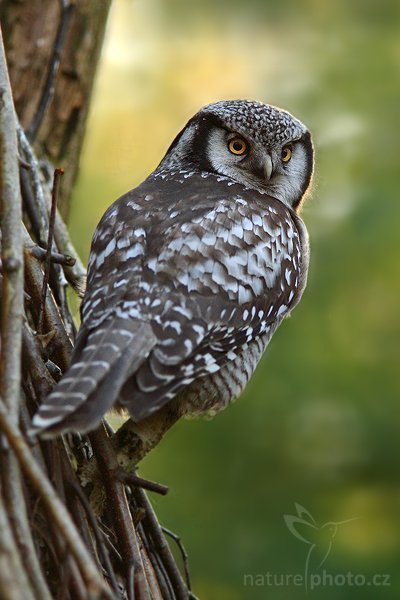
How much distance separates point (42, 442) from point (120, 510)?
0.27 m

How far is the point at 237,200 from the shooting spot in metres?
3.01

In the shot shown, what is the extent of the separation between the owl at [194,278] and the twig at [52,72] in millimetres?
522

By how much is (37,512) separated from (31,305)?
0.69 metres

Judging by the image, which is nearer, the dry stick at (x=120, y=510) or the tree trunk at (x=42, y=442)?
the tree trunk at (x=42, y=442)

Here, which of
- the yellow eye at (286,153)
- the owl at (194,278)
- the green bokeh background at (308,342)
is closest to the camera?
the owl at (194,278)

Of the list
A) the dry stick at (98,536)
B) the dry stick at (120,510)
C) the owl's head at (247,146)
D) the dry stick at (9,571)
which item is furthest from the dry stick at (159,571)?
the owl's head at (247,146)

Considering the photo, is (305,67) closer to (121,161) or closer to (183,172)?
(121,161)

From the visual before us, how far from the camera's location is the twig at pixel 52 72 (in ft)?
11.7

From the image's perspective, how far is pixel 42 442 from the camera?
6.66ft

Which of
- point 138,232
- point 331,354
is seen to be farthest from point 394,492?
point 138,232

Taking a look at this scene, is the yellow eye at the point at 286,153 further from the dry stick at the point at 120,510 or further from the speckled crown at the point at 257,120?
the dry stick at the point at 120,510

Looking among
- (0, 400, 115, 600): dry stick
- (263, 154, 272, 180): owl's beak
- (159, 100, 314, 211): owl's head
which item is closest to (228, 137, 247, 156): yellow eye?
(159, 100, 314, 211): owl's head

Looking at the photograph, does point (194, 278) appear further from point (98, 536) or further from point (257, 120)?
point (257, 120)

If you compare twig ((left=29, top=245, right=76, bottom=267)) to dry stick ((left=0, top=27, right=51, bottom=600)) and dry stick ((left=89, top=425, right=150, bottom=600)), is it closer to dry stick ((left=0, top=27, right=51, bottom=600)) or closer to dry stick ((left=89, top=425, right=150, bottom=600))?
dry stick ((left=0, top=27, right=51, bottom=600))
